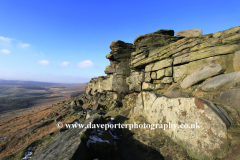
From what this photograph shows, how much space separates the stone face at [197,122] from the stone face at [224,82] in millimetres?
3261

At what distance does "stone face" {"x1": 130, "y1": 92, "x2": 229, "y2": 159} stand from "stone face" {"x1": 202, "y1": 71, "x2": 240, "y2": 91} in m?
3.26

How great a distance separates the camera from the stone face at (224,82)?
716cm

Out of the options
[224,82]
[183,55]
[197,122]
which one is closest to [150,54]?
[183,55]

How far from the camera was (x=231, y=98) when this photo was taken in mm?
6277

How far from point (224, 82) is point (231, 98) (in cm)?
187

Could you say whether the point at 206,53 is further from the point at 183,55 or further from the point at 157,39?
the point at 157,39

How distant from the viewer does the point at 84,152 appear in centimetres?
502

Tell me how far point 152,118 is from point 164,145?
2.50 meters

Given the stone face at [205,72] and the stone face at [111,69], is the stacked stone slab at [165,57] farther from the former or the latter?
the stone face at [205,72]

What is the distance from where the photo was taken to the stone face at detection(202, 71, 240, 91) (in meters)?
7.16

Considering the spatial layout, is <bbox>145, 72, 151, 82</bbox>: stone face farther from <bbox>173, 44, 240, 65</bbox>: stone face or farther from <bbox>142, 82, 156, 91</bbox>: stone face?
<bbox>173, 44, 240, 65</bbox>: stone face

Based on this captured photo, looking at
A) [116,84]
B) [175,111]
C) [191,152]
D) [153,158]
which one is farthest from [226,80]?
[116,84]

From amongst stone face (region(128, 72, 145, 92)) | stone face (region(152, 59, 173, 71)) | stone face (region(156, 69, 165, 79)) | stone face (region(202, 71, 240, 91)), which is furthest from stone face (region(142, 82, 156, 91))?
stone face (region(202, 71, 240, 91))

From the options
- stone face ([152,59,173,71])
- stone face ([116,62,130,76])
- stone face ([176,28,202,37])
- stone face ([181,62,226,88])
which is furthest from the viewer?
stone face ([116,62,130,76])
